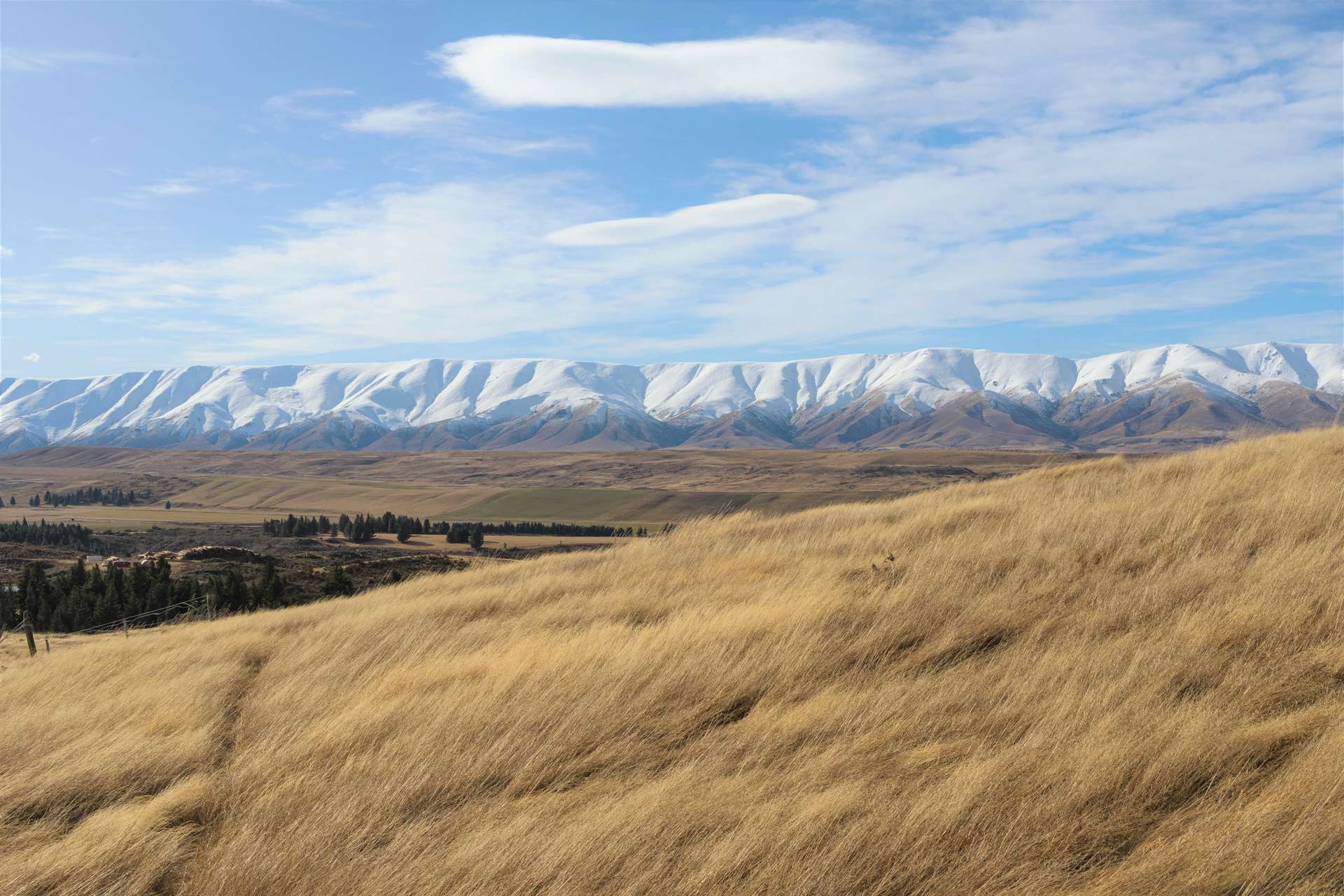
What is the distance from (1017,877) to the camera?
4.23 meters

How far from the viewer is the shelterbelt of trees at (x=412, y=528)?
92.6 metres

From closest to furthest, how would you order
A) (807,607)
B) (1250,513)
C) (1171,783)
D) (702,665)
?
1. (1171,783)
2. (702,665)
3. (807,607)
4. (1250,513)

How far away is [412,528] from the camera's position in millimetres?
99562

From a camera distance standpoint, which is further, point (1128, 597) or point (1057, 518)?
point (1057, 518)

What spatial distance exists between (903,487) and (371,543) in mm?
80884

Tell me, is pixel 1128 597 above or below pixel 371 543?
above

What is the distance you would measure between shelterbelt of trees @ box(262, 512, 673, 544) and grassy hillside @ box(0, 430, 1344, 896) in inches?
3072

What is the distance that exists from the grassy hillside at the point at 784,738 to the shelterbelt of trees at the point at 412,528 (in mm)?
78025

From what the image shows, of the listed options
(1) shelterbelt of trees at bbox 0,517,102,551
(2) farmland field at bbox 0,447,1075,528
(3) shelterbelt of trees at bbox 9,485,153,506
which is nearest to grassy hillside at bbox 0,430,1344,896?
(1) shelterbelt of trees at bbox 0,517,102,551

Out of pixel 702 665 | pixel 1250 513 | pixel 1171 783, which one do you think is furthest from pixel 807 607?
pixel 1250 513

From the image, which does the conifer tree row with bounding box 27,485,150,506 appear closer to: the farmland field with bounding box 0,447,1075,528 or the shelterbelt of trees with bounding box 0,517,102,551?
the farmland field with bounding box 0,447,1075,528

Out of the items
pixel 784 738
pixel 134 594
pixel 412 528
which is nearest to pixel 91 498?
pixel 412 528

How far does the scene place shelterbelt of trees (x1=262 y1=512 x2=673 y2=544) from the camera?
92.6m

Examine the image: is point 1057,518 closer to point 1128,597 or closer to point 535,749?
point 1128,597
